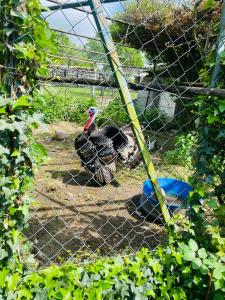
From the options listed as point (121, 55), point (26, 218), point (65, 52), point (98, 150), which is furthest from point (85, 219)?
→ point (121, 55)

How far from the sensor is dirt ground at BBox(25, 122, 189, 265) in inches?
112

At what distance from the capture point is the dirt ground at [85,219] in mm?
2842

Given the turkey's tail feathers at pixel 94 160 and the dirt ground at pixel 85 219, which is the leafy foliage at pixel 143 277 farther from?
the turkey's tail feathers at pixel 94 160

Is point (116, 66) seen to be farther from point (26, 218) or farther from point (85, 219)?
point (85, 219)

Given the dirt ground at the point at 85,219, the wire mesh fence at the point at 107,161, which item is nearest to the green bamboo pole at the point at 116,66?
the wire mesh fence at the point at 107,161

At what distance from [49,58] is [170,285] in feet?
4.26

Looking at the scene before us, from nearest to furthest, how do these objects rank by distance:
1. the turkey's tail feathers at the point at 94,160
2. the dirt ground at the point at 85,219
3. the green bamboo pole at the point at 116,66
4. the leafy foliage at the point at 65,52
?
the leafy foliage at the point at 65,52, the green bamboo pole at the point at 116,66, the dirt ground at the point at 85,219, the turkey's tail feathers at the point at 94,160

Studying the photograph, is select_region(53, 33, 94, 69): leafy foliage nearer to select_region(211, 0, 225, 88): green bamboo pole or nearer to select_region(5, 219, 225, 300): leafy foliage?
select_region(211, 0, 225, 88): green bamboo pole

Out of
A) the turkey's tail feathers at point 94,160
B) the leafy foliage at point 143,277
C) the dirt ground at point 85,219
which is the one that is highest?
the leafy foliage at point 143,277

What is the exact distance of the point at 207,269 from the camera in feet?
5.35

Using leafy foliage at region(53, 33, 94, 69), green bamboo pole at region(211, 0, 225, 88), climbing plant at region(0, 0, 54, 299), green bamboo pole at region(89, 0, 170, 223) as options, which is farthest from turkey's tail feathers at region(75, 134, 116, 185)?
climbing plant at region(0, 0, 54, 299)

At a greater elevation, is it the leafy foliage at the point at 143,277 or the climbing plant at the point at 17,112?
the climbing plant at the point at 17,112

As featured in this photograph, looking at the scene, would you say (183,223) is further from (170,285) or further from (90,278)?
(90,278)

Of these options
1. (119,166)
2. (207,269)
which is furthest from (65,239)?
(119,166)
